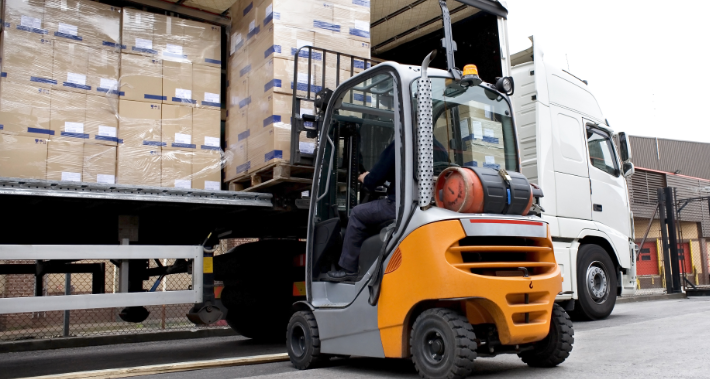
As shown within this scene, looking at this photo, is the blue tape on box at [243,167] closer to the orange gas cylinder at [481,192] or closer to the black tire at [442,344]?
the orange gas cylinder at [481,192]

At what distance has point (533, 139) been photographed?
26.3 feet

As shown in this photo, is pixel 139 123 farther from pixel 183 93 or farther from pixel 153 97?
pixel 183 93

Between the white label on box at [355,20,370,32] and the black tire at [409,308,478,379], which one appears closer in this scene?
the black tire at [409,308,478,379]

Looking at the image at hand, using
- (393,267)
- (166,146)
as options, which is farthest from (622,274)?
(166,146)

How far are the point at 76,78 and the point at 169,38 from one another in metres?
0.99

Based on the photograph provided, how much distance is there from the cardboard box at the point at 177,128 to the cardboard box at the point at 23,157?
3.40 ft

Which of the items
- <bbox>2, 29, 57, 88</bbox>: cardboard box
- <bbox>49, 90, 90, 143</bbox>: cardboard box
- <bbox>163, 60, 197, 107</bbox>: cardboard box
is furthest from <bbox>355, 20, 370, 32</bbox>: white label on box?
<bbox>2, 29, 57, 88</bbox>: cardboard box

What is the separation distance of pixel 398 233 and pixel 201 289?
2353 millimetres

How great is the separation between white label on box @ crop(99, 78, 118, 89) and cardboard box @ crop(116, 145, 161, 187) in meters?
0.58

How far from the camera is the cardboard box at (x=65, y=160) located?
5.20m

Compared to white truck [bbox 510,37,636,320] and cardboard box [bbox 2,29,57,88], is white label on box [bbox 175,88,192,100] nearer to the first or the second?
cardboard box [bbox 2,29,57,88]

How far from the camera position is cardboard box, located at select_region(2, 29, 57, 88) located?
17.1 ft

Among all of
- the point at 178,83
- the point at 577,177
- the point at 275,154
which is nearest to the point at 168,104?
the point at 178,83

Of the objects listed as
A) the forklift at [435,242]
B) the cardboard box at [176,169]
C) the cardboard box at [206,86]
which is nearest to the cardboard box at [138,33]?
the cardboard box at [206,86]
